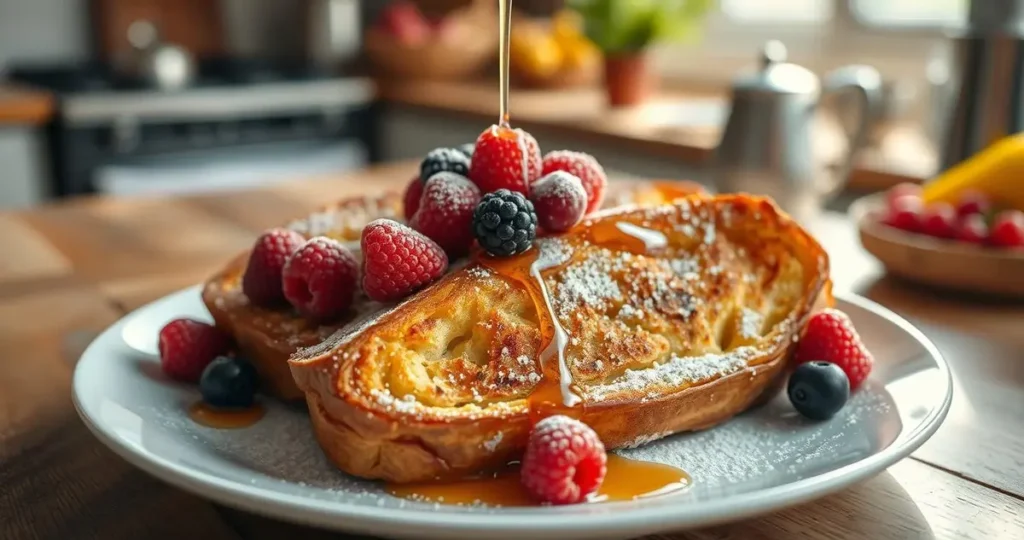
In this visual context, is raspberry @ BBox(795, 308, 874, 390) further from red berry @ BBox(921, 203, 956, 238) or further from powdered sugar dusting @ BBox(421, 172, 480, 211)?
red berry @ BBox(921, 203, 956, 238)

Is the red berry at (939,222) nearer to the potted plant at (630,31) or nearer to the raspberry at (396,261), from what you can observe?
the raspberry at (396,261)

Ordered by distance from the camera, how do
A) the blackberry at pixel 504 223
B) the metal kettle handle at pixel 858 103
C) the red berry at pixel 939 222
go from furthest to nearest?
the metal kettle handle at pixel 858 103
the red berry at pixel 939 222
the blackberry at pixel 504 223

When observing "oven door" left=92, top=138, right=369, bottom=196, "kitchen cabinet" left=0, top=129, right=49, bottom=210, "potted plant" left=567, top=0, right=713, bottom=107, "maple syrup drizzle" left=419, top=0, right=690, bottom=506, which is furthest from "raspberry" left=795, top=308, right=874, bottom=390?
"kitchen cabinet" left=0, top=129, right=49, bottom=210

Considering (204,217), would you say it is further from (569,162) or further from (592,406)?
(592,406)

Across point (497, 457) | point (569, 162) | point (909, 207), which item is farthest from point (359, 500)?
point (909, 207)

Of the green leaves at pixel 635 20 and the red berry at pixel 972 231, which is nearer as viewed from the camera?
the red berry at pixel 972 231

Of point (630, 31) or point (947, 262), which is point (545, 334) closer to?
point (947, 262)

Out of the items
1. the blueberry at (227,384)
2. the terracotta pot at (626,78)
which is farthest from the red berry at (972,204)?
the terracotta pot at (626,78)
